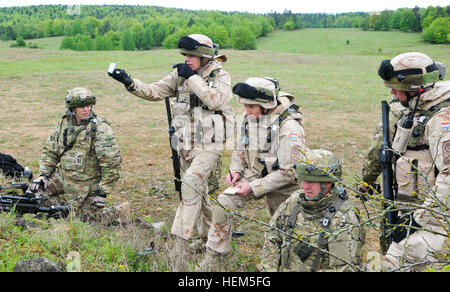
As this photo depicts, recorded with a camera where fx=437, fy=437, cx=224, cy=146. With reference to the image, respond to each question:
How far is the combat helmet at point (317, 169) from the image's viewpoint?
3732 mm

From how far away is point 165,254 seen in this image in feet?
14.8

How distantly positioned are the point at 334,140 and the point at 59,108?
32.3 feet

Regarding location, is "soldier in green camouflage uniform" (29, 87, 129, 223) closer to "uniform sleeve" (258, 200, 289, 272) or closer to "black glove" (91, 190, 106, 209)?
"black glove" (91, 190, 106, 209)

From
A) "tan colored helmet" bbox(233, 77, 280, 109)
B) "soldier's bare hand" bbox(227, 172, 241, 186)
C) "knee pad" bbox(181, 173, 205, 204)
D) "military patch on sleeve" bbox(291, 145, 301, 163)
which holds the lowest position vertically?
"knee pad" bbox(181, 173, 205, 204)

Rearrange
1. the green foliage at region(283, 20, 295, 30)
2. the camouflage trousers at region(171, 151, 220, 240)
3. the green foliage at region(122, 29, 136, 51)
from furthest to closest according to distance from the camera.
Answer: the green foliage at region(283, 20, 295, 30) < the green foliage at region(122, 29, 136, 51) < the camouflage trousers at region(171, 151, 220, 240)

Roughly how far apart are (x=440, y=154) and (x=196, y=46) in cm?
306

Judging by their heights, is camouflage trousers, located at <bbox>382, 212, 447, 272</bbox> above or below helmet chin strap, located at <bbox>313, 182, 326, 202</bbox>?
below

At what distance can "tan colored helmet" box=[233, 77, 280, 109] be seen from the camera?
4672 mm

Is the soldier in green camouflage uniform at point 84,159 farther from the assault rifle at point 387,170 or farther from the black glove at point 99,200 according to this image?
the assault rifle at point 387,170

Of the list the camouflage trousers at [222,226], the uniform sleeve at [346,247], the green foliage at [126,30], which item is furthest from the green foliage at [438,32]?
the uniform sleeve at [346,247]

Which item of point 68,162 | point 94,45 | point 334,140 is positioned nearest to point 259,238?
point 68,162

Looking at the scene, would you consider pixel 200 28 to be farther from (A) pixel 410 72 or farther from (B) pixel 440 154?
(B) pixel 440 154

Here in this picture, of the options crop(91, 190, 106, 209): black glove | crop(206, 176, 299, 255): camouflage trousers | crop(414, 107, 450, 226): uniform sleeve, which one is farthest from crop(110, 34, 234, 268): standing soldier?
crop(414, 107, 450, 226): uniform sleeve

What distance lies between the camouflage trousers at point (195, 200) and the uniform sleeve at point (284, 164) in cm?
64
